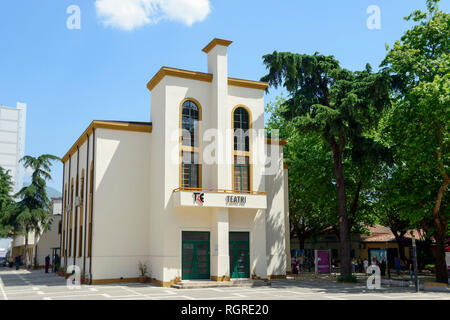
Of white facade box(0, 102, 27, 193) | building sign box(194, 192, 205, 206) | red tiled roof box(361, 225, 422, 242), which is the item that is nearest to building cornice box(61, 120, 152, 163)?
building sign box(194, 192, 205, 206)

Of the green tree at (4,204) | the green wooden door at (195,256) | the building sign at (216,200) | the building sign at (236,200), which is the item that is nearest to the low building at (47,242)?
the green tree at (4,204)

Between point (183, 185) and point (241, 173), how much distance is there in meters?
3.61

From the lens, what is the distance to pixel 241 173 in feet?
86.8

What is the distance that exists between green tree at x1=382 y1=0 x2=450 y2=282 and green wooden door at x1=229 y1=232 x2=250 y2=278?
9541 millimetres

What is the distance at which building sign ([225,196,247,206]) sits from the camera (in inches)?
968

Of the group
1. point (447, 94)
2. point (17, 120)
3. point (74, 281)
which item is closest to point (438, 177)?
point (447, 94)

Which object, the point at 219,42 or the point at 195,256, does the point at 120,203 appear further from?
the point at 219,42

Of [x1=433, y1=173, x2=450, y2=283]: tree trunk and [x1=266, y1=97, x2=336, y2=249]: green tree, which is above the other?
[x1=266, y1=97, x2=336, y2=249]: green tree

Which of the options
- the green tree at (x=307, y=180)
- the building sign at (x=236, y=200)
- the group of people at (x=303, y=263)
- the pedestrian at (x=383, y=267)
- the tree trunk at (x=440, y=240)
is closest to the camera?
the building sign at (x=236, y=200)

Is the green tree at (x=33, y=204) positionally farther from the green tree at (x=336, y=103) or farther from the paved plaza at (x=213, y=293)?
the green tree at (x=336, y=103)

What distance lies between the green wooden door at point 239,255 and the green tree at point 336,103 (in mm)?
6101

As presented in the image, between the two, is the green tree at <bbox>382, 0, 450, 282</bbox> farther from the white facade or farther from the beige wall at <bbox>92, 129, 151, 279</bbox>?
the white facade

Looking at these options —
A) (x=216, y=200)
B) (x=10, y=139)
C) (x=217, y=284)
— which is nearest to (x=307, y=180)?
(x=216, y=200)

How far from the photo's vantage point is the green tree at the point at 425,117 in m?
23.6
